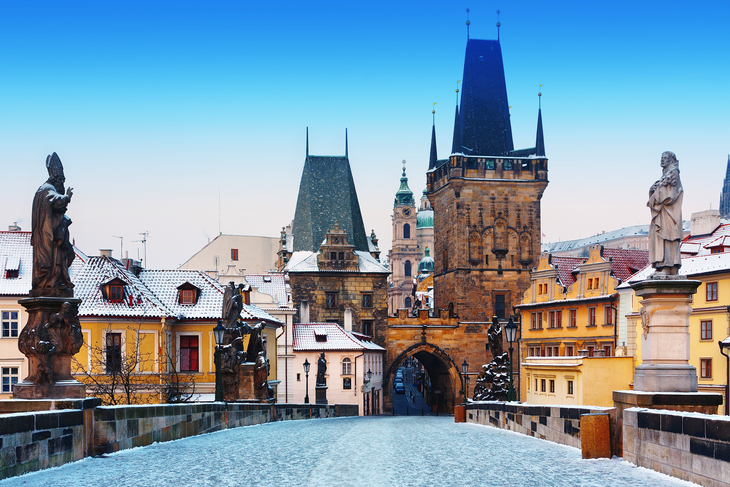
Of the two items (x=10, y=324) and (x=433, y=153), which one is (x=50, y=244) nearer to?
(x=10, y=324)

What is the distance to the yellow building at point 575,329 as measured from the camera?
40.0 meters

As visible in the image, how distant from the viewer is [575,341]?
175ft

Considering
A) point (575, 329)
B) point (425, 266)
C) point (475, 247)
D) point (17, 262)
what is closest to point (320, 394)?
point (17, 262)

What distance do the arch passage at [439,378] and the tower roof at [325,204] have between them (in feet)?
32.4

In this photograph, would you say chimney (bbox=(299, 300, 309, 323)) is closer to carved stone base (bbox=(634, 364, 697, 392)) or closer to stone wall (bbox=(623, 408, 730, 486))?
carved stone base (bbox=(634, 364, 697, 392))

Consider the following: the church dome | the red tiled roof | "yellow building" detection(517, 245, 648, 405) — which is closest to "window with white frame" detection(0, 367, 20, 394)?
"yellow building" detection(517, 245, 648, 405)

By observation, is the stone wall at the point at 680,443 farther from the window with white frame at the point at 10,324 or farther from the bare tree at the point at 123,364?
the window with white frame at the point at 10,324

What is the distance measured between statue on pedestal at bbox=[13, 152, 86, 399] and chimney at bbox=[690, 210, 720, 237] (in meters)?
49.4

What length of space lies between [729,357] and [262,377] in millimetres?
19729

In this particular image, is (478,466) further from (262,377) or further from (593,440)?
(262,377)

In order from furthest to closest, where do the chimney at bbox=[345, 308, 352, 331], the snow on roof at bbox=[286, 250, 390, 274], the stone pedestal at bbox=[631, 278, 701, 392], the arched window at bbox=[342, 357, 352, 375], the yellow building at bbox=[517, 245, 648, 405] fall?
the snow on roof at bbox=[286, 250, 390, 274] < the chimney at bbox=[345, 308, 352, 331] < the arched window at bbox=[342, 357, 352, 375] < the yellow building at bbox=[517, 245, 648, 405] < the stone pedestal at bbox=[631, 278, 701, 392]

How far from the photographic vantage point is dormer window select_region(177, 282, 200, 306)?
4362cm

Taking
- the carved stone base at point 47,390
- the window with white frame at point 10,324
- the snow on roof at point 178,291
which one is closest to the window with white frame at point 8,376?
the window with white frame at point 10,324

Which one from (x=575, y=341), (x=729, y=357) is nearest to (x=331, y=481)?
(x=729, y=357)
